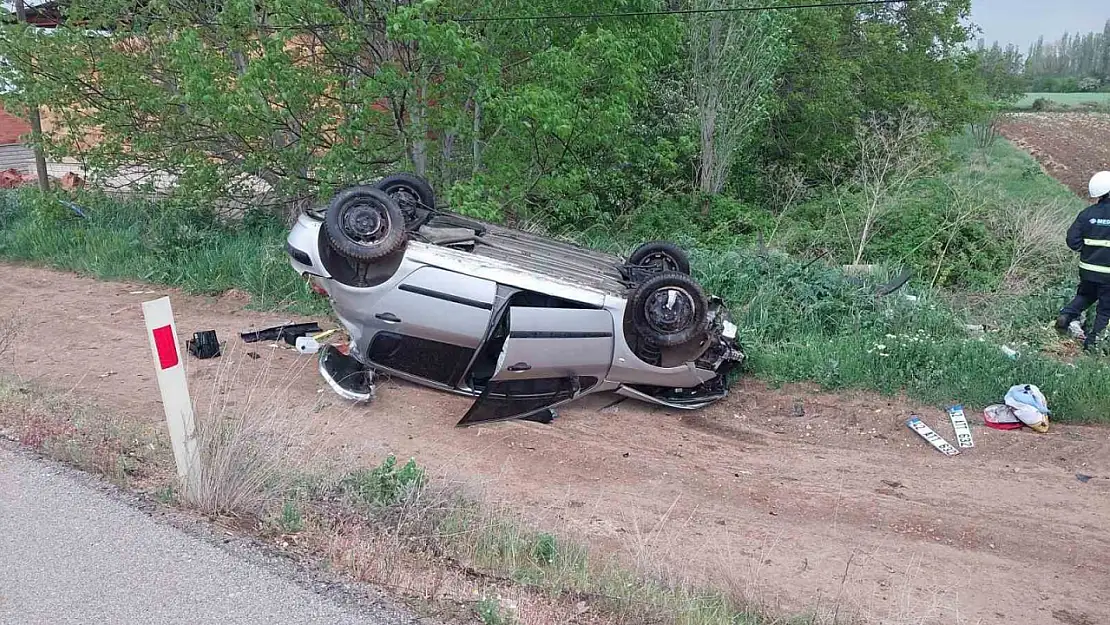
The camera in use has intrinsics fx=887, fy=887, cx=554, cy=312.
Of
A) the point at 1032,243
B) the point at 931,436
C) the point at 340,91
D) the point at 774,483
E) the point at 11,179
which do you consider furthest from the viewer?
the point at 11,179

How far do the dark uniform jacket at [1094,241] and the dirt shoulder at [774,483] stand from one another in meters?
2.05

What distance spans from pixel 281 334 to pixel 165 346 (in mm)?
5736

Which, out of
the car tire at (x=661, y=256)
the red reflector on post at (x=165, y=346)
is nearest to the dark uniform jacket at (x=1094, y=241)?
the car tire at (x=661, y=256)

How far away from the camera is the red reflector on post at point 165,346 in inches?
164

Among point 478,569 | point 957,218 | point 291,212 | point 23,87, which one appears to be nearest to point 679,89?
point 957,218

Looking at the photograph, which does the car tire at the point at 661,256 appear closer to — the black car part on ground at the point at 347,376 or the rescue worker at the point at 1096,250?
the black car part on ground at the point at 347,376

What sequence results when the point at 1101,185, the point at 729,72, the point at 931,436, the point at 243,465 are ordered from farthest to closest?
the point at 729,72
the point at 1101,185
the point at 931,436
the point at 243,465

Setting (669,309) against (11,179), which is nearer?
(669,309)

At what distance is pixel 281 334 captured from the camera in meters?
9.84

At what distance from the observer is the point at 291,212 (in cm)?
1454

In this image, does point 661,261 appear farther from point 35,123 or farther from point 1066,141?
point 1066,141

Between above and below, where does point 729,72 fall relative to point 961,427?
above

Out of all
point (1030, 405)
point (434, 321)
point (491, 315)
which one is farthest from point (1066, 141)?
point (434, 321)

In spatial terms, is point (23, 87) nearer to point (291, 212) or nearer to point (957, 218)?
point (291, 212)
